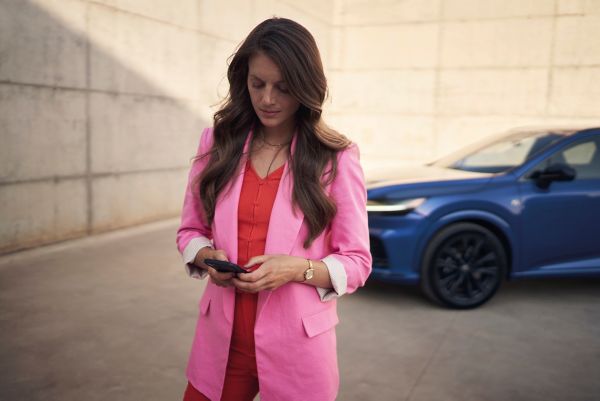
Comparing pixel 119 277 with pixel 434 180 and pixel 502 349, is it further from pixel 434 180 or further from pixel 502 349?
pixel 502 349

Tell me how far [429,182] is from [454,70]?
25.4 ft

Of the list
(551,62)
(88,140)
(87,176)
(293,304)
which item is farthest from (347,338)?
(551,62)

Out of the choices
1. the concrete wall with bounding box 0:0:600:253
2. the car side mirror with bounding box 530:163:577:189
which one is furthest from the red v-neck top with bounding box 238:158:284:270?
the car side mirror with bounding box 530:163:577:189

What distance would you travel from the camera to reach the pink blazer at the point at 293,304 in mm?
1705

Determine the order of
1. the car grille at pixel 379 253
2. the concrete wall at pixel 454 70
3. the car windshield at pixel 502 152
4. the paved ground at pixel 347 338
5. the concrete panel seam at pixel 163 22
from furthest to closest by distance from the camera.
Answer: the concrete wall at pixel 454 70, the concrete panel seam at pixel 163 22, the car windshield at pixel 502 152, the car grille at pixel 379 253, the paved ground at pixel 347 338

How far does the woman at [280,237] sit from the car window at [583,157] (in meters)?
4.09

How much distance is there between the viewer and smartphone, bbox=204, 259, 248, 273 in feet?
5.22

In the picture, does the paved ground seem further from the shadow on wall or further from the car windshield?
the car windshield

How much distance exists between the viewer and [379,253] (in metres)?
4.91

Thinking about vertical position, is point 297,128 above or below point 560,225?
above

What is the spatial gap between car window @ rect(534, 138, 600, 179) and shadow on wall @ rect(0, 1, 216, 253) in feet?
14.5

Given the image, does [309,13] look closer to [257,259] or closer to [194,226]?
[194,226]

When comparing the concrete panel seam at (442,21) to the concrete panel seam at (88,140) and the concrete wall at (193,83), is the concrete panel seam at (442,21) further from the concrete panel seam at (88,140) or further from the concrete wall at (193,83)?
the concrete panel seam at (88,140)

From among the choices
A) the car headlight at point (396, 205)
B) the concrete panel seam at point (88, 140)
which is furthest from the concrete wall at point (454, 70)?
the car headlight at point (396, 205)
